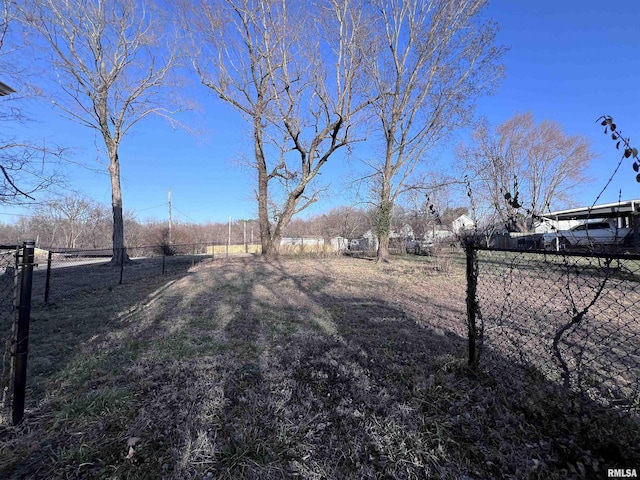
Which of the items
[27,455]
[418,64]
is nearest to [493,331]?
[27,455]

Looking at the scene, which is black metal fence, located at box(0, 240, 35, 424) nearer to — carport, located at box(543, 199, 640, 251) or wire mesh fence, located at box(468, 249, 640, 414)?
wire mesh fence, located at box(468, 249, 640, 414)

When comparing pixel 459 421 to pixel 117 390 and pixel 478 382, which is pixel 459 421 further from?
pixel 117 390

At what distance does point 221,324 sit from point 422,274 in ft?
23.6

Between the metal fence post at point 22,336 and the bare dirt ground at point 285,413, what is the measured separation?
5.2 inches

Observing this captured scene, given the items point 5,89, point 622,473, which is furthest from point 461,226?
point 5,89

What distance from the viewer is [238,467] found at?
1585mm

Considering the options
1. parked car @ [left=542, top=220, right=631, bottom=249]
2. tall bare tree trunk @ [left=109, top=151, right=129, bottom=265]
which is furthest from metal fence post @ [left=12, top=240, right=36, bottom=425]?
tall bare tree trunk @ [left=109, top=151, right=129, bottom=265]

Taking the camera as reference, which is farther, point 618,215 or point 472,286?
point 472,286

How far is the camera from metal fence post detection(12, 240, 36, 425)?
6.28 feet

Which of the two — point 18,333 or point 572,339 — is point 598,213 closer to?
point 572,339

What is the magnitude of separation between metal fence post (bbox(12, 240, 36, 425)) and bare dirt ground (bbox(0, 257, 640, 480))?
0.13 m

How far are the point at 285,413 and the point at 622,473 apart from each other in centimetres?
185

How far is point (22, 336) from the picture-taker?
1928mm

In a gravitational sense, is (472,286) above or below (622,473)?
above
